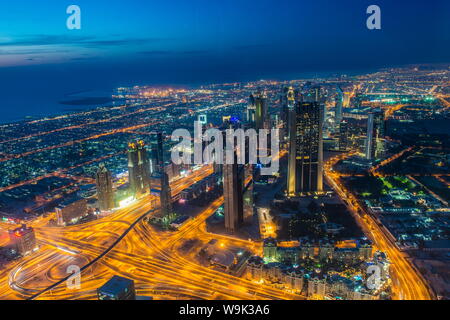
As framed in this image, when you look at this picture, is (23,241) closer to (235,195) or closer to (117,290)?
(117,290)

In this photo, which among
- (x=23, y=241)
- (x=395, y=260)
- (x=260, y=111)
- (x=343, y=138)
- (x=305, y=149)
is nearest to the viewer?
(x=395, y=260)

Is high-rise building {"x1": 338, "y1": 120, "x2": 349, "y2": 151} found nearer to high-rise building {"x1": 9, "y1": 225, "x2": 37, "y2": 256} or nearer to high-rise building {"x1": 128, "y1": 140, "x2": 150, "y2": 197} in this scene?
high-rise building {"x1": 128, "y1": 140, "x2": 150, "y2": 197}

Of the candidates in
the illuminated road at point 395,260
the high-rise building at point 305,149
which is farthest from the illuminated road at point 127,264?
the high-rise building at point 305,149

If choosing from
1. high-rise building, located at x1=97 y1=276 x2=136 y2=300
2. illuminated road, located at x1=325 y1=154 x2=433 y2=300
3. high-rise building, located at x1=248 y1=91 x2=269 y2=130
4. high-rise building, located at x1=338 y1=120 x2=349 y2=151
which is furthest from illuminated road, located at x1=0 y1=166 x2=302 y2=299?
high-rise building, located at x1=338 y1=120 x2=349 y2=151

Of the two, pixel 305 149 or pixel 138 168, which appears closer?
pixel 305 149

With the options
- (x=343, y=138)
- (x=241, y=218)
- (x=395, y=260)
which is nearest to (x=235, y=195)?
(x=241, y=218)

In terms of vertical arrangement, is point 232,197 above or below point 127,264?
above

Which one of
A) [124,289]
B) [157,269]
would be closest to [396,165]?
[157,269]
